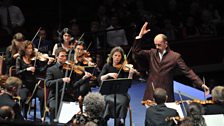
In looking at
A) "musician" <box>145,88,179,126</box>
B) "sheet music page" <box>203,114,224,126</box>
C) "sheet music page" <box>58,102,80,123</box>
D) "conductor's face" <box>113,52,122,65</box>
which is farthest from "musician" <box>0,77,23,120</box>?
"sheet music page" <box>203,114,224,126</box>

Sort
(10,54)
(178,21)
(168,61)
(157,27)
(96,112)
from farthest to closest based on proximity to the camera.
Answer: (178,21) → (157,27) → (10,54) → (168,61) → (96,112)

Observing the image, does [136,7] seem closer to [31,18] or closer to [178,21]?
[178,21]

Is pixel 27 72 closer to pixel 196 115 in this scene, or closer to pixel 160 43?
pixel 160 43

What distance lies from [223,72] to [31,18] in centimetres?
458

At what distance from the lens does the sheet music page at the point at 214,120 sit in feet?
20.7

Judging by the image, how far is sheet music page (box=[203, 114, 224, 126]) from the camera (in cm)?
632

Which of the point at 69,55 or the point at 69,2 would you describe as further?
the point at 69,2

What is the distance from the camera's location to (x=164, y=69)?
7.67 meters

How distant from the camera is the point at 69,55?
8.74m

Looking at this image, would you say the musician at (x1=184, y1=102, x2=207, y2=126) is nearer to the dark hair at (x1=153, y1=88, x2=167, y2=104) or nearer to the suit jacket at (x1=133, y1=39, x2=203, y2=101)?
the dark hair at (x1=153, y1=88, x2=167, y2=104)

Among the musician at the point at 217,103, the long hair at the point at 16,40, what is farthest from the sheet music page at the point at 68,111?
the long hair at the point at 16,40

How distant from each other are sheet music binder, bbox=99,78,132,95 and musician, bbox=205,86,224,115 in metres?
1.06

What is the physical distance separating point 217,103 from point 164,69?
3.86 feet

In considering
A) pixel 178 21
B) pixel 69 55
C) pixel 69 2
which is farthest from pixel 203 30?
pixel 69 55
